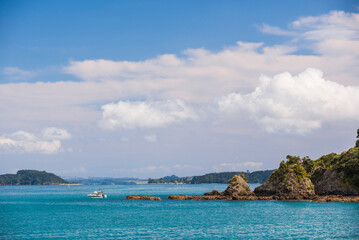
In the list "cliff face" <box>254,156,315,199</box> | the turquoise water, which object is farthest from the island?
the turquoise water

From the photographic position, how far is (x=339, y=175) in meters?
148

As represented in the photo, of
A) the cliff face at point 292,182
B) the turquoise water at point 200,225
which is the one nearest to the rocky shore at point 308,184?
the cliff face at point 292,182

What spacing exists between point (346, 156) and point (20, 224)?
11571 cm

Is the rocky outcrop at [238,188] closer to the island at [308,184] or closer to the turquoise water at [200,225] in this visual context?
the island at [308,184]

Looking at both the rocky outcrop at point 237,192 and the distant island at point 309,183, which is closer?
the distant island at point 309,183

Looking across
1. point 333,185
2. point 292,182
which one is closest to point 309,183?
point 292,182

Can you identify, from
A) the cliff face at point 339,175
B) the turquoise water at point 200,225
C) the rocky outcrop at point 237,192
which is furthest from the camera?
the rocky outcrop at point 237,192

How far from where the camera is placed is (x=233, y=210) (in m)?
118

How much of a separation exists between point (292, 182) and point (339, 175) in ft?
57.2

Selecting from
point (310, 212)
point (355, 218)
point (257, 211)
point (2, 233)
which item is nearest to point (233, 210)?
point (257, 211)

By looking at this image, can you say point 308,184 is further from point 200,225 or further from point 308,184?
point 200,225

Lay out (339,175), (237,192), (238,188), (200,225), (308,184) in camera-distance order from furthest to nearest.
Result: (238,188)
(237,192)
(308,184)
(339,175)
(200,225)

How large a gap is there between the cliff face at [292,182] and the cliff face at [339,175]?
769 cm

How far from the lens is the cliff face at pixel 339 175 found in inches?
5610
